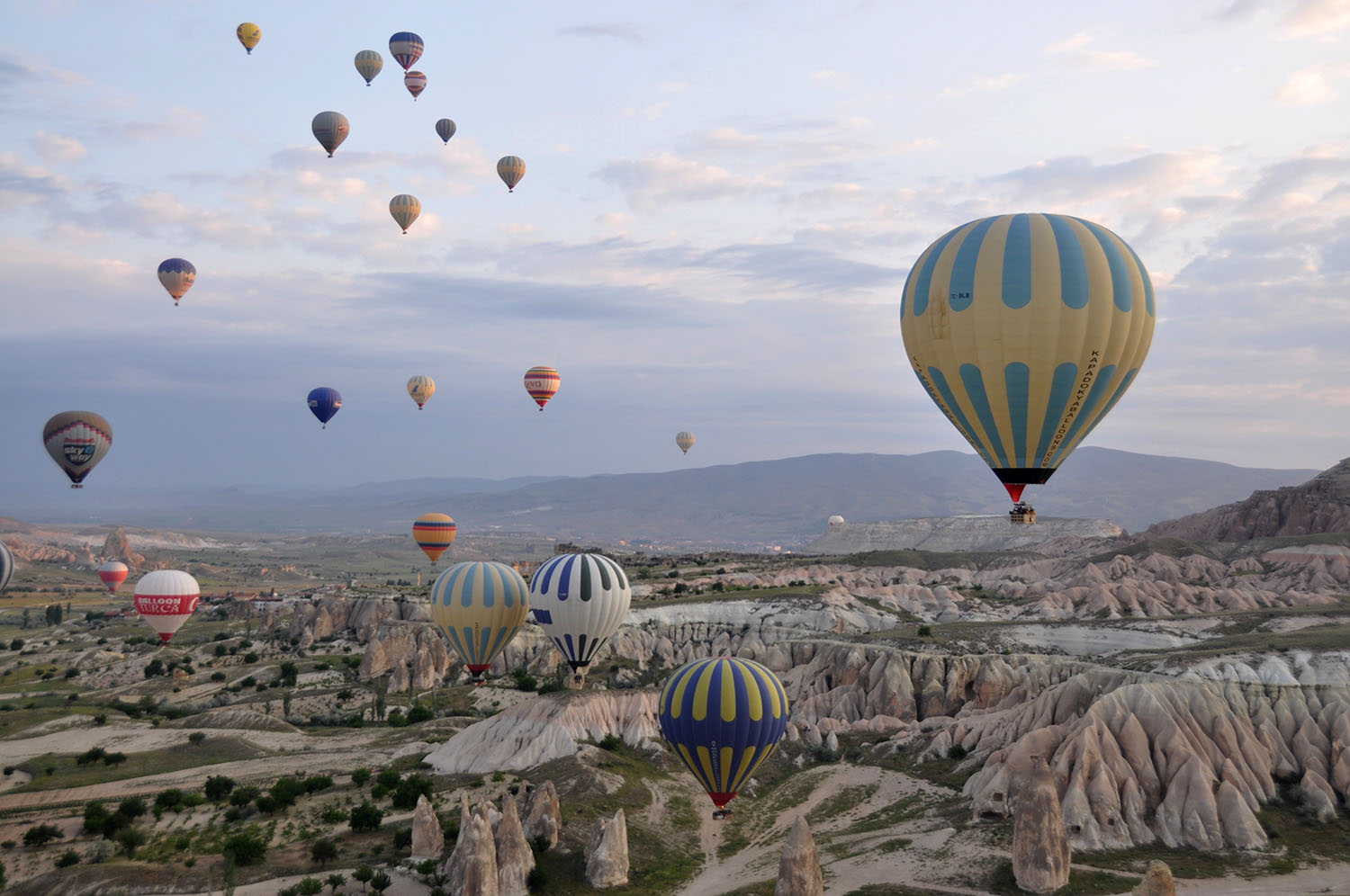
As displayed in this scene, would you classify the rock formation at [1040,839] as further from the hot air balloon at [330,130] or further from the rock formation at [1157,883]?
the hot air balloon at [330,130]

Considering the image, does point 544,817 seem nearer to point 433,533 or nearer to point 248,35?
point 433,533

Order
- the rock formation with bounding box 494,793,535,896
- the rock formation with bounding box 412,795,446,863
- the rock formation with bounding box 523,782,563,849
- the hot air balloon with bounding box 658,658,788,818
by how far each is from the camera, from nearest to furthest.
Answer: the rock formation with bounding box 494,793,535,896
the hot air balloon with bounding box 658,658,788,818
the rock formation with bounding box 412,795,446,863
the rock formation with bounding box 523,782,563,849

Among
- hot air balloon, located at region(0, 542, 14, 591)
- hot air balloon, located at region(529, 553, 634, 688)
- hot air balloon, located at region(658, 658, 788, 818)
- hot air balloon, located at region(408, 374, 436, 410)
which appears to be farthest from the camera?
hot air balloon, located at region(408, 374, 436, 410)

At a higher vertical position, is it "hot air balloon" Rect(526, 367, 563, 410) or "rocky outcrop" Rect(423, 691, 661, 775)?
"hot air balloon" Rect(526, 367, 563, 410)

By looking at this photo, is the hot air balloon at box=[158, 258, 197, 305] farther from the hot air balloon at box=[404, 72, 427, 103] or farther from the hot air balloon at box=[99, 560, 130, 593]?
the hot air balloon at box=[99, 560, 130, 593]

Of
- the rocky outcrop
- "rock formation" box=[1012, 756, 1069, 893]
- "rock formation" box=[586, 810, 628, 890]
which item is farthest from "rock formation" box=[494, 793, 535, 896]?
"rock formation" box=[1012, 756, 1069, 893]

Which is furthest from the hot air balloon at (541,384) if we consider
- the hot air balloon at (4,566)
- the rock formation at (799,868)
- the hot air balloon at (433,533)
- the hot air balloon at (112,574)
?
the hot air balloon at (112,574)

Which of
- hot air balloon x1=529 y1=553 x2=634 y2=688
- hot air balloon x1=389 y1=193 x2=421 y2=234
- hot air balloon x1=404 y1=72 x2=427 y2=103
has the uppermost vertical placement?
hot air balloon x1=404 y1=72 x2=427 y2=103

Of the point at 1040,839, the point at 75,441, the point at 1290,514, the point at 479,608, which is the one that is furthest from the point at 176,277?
the point at 1290,514
